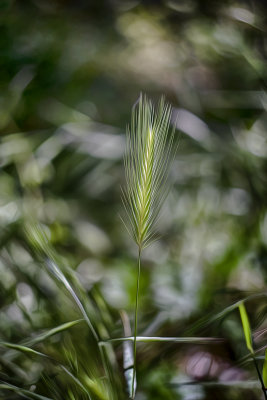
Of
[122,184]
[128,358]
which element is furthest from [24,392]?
[122,184]

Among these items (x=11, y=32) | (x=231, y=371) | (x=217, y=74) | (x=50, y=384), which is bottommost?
(x=231, y=371)

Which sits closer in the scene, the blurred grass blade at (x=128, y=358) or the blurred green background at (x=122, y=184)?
the blurred grass blade at (x=128, y=358)

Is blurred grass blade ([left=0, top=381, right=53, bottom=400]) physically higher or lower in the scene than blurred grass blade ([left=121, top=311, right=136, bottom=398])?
higher

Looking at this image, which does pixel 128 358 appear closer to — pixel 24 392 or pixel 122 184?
pixel 24 392

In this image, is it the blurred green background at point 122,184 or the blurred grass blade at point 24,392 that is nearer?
the blurred grass blade at point 24,392

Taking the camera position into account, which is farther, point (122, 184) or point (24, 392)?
point (122, 184)

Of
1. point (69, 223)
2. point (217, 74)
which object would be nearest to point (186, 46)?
point (217, 74)

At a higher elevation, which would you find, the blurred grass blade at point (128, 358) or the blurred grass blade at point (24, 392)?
the blurred grass blade at point (24, 392)

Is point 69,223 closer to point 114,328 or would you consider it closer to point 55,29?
point 114,328
